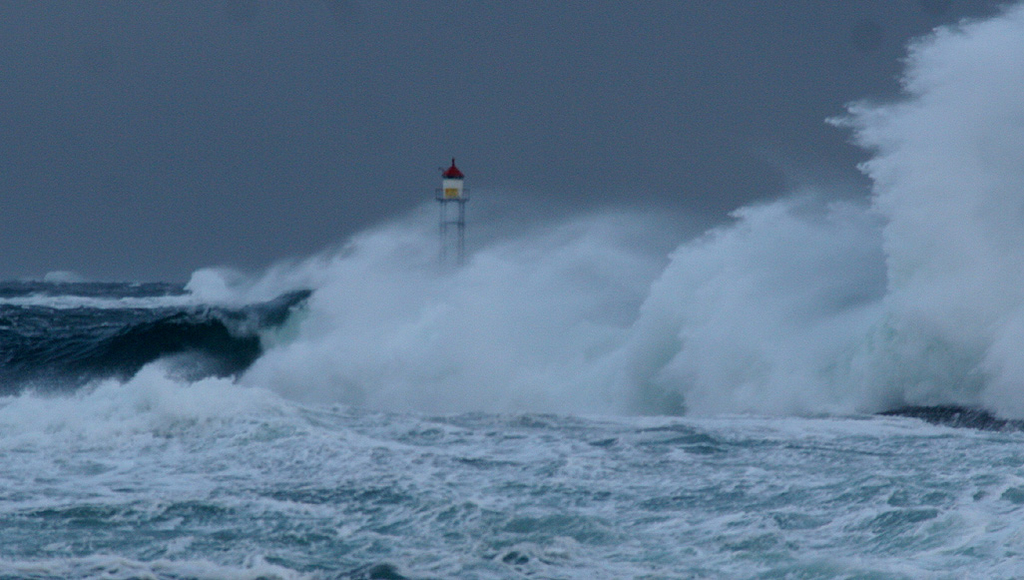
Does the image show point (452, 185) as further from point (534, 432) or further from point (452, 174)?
point (534, 432)

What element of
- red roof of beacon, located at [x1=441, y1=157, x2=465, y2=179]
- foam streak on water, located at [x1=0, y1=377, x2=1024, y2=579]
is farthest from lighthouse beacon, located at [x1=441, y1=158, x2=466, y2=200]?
foam streak on water, located at [x1=0, y1=377, x2=1024, y2=579]

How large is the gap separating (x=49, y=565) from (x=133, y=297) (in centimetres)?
4657

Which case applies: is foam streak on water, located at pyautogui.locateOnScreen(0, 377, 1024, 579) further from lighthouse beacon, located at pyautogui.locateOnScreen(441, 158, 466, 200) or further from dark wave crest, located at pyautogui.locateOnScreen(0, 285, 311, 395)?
lighthouse beacon, located at pyautogui.locateOnScreen(441, 158, 466, 200)

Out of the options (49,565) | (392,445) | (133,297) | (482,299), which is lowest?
(49,565)

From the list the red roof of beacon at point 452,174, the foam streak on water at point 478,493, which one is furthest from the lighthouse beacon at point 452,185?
the foam streak on water at point 478,493

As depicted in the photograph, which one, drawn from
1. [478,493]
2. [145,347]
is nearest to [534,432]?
[478,493]

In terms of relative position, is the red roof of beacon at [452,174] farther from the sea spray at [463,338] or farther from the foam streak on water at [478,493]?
the foam streak on water at [478,493]

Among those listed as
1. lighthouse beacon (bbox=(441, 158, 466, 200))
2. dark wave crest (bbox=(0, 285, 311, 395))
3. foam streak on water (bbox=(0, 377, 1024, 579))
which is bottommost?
foam streak on water (bbox=(0, 377, 1024, 579))

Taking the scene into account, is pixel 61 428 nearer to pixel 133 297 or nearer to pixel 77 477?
pixel 77 477

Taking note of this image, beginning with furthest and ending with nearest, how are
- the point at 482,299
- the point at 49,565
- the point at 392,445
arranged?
the point at 482,299, the point at 392,445, the point at 49,565

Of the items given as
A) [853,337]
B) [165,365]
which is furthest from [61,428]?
[853,337]

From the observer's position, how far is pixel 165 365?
22453 mm

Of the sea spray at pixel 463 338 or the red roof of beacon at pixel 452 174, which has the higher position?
the red roof of beacon at pixel 452 174

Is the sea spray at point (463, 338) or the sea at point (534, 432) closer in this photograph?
the sea at point (534, 432)
